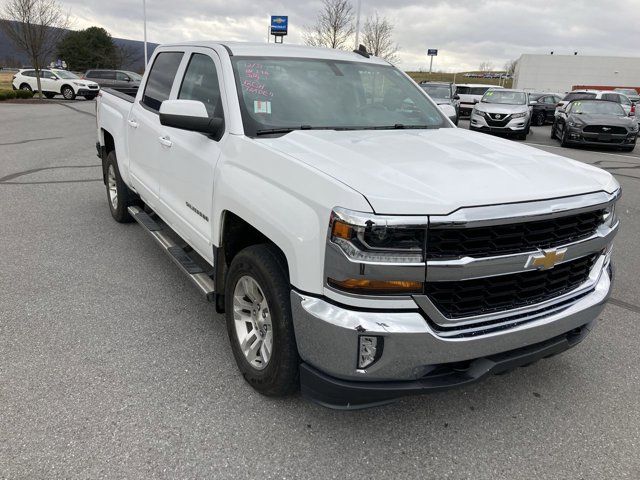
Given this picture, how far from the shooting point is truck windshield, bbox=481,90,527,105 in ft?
61.2

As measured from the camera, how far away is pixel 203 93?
3697mm

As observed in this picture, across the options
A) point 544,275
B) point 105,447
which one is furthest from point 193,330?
point 544,275

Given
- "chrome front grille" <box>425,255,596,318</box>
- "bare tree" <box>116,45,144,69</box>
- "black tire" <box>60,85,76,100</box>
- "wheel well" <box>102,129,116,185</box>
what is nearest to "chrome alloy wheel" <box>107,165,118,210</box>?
"wheel well" <box>102,129,116,185</box>

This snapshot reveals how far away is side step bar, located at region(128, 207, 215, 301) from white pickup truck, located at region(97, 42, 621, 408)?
→ 0.03 meters

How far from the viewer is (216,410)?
2.82 m

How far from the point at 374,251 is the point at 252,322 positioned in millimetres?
1105

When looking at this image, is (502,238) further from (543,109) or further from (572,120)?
(543,109)

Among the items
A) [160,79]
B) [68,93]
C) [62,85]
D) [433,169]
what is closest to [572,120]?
[160,79]

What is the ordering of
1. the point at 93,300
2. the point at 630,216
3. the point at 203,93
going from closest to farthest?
the point at 203,93, the point at 93,300, the point at 630,216

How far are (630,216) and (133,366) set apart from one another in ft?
23.5

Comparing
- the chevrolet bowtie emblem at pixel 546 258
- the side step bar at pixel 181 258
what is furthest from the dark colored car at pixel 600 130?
the chevrolet bowtie emblem at pixel 546 258

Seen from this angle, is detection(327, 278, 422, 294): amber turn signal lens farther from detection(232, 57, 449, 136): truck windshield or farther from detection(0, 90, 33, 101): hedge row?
detection(0, 90, 33, 101): hedge row

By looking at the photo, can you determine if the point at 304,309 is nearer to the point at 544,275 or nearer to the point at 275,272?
the point at 275,272

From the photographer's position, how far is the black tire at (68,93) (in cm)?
3056
